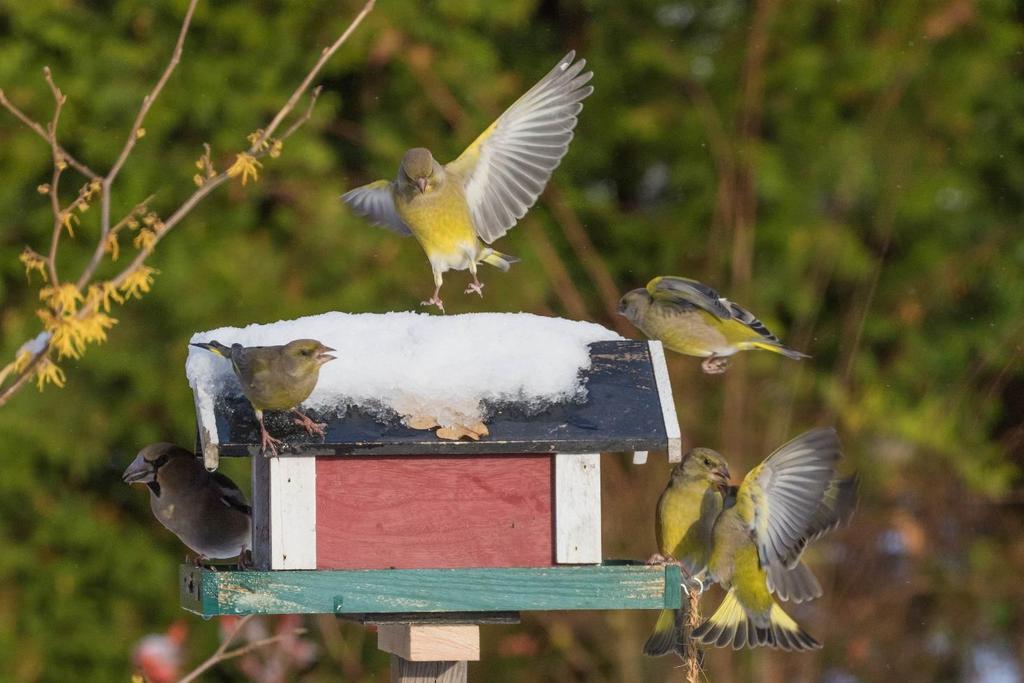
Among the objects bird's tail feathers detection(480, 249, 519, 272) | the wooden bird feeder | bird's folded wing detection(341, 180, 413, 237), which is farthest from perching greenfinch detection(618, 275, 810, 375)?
the wooden bird feeder

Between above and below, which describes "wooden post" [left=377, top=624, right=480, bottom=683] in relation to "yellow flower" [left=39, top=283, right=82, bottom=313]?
below

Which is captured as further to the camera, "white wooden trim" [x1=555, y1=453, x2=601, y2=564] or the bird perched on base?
the bird perched on base

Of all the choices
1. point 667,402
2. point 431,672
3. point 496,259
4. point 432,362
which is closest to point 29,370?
point 432,362

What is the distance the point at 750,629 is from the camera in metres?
4.59

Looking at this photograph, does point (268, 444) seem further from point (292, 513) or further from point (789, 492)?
point (789, 492)

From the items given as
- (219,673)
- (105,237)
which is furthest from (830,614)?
(105,237)

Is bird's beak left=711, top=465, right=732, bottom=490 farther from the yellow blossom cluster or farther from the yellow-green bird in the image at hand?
the yellow blossom cluster

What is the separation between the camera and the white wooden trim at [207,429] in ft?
11.2

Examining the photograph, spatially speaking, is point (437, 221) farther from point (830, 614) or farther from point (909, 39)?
point (909, 39)

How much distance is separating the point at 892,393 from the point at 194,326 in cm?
356

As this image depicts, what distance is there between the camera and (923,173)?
27.1 feet

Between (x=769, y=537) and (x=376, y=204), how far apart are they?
1.59m

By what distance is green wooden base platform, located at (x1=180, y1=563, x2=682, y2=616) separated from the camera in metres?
3.44

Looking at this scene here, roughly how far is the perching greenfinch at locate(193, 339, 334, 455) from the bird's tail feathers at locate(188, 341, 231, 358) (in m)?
0.06
